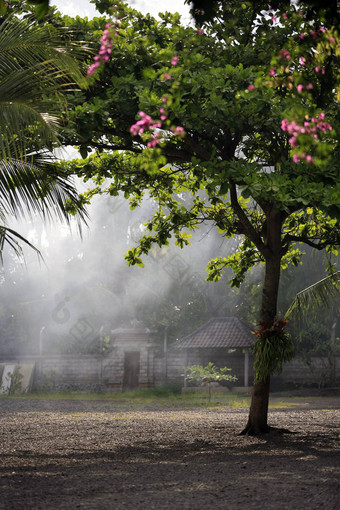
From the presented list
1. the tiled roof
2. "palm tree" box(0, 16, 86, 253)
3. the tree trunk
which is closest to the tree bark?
the tree trunk

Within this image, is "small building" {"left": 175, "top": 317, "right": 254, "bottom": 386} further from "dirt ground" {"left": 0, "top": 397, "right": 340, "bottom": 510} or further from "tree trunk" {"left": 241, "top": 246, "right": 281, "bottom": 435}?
"tree trunk" {"left": 241, "top": 246, "right": 281, "bottom": 435}

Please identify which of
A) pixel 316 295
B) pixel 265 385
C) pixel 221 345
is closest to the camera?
pixel 265 385

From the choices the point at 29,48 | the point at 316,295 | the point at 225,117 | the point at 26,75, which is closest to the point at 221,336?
the point at 316,295

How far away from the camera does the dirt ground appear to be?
4.97 meters

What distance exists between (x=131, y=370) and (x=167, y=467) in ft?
82.0

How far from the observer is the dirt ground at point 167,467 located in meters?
4.97

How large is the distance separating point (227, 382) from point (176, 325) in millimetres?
5642

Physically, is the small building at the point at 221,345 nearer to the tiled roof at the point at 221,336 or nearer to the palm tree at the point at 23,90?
the tiled roof at the point at 221,336

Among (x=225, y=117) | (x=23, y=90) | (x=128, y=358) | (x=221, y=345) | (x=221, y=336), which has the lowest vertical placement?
(x=128, y=358)

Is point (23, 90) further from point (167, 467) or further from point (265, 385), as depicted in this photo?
point (265, 385)

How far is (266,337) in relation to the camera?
9.82m

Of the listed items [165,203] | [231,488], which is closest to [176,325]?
[165,203]

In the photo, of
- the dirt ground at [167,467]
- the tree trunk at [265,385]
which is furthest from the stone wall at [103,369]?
the tree trunk at [265,385]

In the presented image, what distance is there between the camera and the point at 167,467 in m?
6.84
